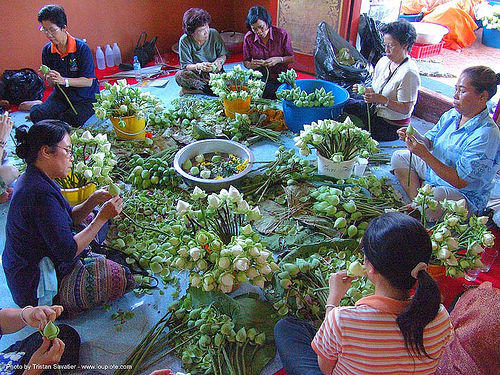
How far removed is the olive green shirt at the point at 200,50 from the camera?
4.54m

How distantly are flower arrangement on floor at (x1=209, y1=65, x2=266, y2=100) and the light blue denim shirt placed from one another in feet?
5.69

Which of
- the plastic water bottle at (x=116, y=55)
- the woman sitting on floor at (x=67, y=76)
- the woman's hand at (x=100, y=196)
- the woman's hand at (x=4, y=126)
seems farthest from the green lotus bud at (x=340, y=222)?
the plastic water bottle at (x=116, y=55)

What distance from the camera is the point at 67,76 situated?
385 cm

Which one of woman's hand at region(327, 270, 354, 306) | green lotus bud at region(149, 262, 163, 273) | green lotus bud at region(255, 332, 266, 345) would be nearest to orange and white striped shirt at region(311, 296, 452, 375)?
woman's hand at region(327, 270, 354, 306)

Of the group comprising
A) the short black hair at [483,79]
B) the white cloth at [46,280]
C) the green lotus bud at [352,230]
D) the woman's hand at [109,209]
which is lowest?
the green lotus bud at [352,230]

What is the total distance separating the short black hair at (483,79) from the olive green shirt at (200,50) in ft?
9.51

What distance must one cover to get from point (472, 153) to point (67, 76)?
3.46m

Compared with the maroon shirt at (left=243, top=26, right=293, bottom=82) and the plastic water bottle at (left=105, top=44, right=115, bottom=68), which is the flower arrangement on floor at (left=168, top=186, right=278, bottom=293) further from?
the plastic water bottle at (left=105, top=44, right=115, bottom=68)

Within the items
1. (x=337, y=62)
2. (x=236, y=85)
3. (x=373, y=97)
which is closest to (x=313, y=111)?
(x=373, y=97)

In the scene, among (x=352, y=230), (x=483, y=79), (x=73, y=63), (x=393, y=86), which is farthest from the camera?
(x=73, y=63)

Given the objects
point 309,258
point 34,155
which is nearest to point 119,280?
point 34,155

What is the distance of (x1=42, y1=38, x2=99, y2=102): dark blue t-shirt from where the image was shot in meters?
3.77

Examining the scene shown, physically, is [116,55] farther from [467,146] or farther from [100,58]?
[467,146]

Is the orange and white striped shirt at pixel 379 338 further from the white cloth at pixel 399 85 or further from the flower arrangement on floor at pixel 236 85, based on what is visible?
the flower arrangement on floor at pixel 236 85
